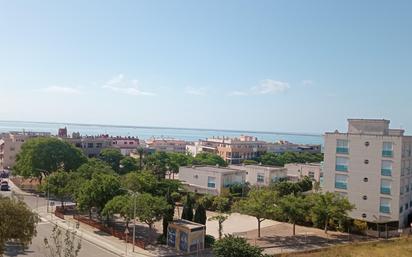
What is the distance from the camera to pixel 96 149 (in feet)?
362

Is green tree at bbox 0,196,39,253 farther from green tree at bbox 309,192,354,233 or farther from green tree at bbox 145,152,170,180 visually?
green tree at bbox 145,152,170,180

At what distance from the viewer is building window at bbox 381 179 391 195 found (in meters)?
54.5

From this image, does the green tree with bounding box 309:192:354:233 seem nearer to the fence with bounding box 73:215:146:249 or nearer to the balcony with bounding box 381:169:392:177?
the balcony with bounding box 381:169:392:177

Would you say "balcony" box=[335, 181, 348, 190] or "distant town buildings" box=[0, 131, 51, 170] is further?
"distant town buildings" box=[0, 131, 51, 170]

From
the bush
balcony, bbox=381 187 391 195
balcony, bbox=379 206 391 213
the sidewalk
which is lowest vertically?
the sidewalk

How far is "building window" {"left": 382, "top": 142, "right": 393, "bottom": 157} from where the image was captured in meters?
Answer: 54.5

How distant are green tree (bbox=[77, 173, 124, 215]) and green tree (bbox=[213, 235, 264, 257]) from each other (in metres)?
16.5

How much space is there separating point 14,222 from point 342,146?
44399 millimetres

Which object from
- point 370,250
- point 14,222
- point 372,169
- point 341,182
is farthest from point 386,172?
point 14,222

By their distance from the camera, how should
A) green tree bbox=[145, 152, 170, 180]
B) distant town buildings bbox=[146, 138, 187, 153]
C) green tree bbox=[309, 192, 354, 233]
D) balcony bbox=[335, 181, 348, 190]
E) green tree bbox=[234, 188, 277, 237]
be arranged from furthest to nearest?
distant town buildings bbox=[146, 138, 187, 153] → green tree bbox=[145, 152, 170, 180] → balcony bbox=[335, 181, 348, 190] → green tree bbox=[309, 192, 354, 233] → green tree bbox=[234, 188, 277, 237]

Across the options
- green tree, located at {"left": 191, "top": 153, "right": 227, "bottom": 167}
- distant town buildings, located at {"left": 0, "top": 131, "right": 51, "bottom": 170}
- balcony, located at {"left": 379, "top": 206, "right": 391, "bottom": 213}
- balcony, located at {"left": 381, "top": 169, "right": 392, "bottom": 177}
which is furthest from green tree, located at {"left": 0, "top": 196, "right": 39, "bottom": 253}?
distant town buildings, located at {"left": 0, "top": 131, "right": 51, "bottom": 170}

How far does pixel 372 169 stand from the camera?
55.9 metres

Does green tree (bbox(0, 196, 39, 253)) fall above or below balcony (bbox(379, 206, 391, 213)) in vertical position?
above

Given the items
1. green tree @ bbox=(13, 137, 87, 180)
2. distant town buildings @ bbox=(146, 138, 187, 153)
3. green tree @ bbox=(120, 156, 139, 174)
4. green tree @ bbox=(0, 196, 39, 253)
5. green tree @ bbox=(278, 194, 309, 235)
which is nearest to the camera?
green tree @ bbox=(0, 196, 39, 253)
